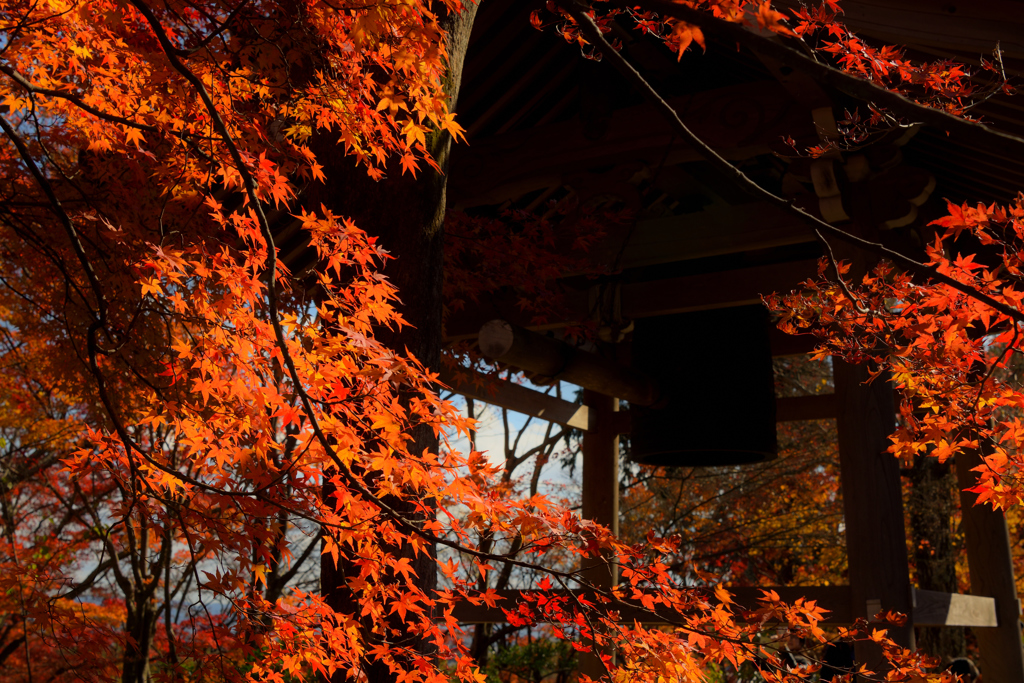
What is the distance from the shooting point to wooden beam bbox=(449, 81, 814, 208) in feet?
14.4

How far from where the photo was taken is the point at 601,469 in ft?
22.1

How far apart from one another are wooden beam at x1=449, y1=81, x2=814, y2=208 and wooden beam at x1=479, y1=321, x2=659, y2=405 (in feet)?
3.61

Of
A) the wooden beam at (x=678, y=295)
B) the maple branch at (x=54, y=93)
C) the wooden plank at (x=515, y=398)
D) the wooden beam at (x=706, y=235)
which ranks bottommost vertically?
the wooden plank at (x=515, y=398)

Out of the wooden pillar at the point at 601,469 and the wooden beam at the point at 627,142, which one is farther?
the wooden pillar at the point at 601,469

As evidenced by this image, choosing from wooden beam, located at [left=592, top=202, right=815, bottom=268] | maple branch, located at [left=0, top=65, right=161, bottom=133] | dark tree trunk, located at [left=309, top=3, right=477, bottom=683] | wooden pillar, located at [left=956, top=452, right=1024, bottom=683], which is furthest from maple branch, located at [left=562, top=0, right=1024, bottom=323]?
wooden pillar, located at [left=956, top=452, right=1024, bottom=683]

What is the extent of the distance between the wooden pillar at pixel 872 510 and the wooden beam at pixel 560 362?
1.74 meters

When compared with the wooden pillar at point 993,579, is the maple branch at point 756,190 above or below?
above

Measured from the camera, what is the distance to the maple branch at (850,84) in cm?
122

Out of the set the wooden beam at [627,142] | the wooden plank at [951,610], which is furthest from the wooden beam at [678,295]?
the wooden plank at [951,610]

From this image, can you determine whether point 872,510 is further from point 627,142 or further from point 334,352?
point 334,352

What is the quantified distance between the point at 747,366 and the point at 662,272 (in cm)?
139

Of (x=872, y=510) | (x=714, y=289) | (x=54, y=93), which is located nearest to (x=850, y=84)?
(x=54, y=93)

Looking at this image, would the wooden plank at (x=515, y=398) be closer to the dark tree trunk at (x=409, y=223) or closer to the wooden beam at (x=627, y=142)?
the wooden beam at (x=627, y=142)

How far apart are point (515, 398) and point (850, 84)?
5221 mm
